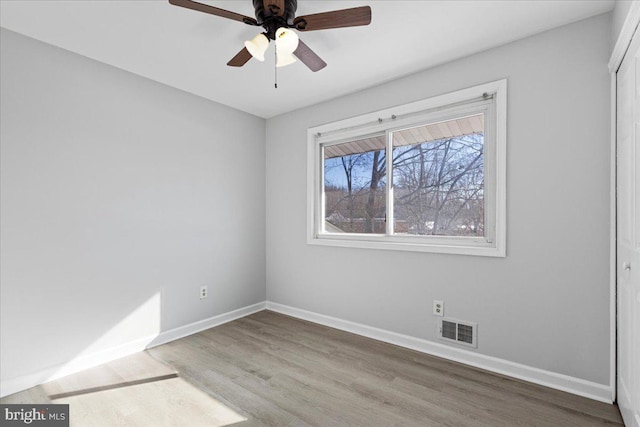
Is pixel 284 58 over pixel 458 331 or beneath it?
over

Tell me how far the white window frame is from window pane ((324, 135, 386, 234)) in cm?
7

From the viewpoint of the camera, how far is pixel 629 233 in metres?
1.60

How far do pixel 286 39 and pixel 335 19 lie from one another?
284 millimetres

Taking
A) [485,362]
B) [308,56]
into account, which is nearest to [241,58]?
[308,56]

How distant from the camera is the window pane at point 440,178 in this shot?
8.20 ft

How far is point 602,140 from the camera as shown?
192cm

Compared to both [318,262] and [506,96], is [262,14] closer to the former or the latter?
[506,96]

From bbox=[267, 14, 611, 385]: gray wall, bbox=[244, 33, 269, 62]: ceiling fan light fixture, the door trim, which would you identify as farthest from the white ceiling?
the door trim

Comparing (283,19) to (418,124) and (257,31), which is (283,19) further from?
(418,124)

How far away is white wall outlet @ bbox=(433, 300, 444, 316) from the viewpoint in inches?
100

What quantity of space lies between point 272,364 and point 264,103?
2.65 metres

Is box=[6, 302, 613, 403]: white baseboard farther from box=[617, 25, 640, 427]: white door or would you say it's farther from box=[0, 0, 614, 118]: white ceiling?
box=[0, 0, 614, 118]: white ceiling

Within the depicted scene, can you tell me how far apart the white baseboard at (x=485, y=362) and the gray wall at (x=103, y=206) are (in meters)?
1.42

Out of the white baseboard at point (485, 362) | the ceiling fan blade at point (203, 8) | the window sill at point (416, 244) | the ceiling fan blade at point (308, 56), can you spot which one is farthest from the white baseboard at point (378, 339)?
the ceiling fan blade at point (203, 8)
